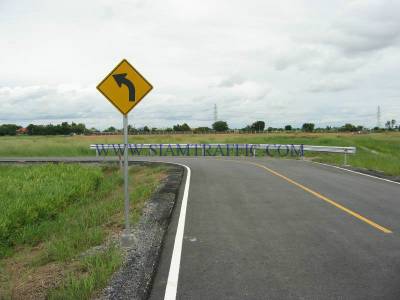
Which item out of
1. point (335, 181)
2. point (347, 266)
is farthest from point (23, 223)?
point (335, 181)

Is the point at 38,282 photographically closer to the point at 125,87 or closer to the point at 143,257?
the point at 143,257

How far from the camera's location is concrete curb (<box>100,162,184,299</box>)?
170 inches

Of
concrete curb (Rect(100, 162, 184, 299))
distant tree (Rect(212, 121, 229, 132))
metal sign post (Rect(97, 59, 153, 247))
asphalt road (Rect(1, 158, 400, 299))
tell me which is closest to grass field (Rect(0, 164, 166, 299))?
concrete curb (Rect(100, 162, 184, 299))

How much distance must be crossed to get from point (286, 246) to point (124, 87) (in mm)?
3853

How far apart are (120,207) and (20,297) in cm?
475

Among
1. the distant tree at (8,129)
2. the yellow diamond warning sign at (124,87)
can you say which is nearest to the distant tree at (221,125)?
the distant tree at (8,129)

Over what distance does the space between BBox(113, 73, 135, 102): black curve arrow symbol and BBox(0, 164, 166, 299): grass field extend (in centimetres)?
255

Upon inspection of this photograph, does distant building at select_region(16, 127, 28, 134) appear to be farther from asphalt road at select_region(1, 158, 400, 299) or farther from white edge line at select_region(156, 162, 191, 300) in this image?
white edge line at select_region(156, 162, 191, 300)

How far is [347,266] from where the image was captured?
505 cm

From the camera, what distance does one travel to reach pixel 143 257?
214 inches

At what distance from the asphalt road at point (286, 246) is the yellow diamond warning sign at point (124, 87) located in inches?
98.4

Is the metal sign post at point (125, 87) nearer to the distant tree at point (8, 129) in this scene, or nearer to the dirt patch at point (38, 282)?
the dirt patch at point (38, 282)

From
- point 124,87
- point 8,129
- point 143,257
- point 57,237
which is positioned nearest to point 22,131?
point 8,129

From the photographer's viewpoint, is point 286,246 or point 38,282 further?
point 286,246
